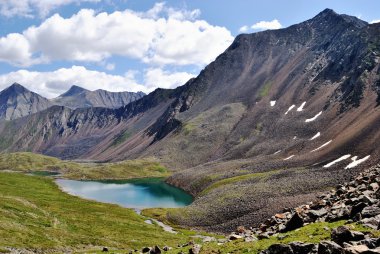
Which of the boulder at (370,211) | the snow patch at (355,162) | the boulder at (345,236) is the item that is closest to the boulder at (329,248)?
the boulder at (345,236)

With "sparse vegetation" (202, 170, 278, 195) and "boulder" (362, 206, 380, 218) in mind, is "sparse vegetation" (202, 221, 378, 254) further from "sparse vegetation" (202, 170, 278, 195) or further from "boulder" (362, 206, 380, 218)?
"sparse vegetation" (202, 170, 278, 195)

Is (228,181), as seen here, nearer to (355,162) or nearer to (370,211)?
(355,162)

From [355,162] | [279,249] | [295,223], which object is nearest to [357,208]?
[295,223]

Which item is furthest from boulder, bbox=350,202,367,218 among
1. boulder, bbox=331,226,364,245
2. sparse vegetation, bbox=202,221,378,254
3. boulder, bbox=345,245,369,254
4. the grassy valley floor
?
the grassy valley floor

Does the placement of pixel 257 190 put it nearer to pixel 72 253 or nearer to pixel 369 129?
pixel 369 129

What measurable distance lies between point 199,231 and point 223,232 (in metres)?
7.84

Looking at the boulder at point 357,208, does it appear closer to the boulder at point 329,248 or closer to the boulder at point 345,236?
the boulder at point 345,236

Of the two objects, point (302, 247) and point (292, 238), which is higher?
point (292, 238)

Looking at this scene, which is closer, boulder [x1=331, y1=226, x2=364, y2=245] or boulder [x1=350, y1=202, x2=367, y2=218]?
boulder [x1=331, y1=226, x2=364, y2=245]

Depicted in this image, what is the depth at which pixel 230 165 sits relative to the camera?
197 meters

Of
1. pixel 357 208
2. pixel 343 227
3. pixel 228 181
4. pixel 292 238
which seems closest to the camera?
pixel 343 227

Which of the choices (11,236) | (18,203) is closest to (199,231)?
(18,203)

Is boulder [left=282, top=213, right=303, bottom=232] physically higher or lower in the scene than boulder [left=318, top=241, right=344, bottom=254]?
higher

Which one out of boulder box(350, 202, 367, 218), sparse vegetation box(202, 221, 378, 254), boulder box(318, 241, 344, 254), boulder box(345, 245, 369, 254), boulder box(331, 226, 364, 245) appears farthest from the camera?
boulder box(350, 202, 367, 218)
